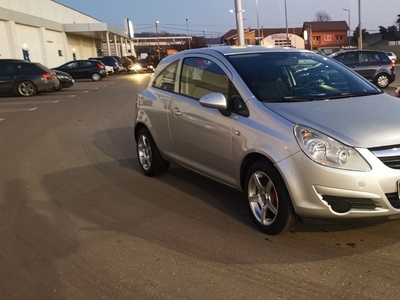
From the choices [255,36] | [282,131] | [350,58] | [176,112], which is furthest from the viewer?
[255,36]

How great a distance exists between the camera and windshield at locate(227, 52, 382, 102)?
434cm

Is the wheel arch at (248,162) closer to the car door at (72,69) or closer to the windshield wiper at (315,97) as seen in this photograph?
the windshield wiper at (315,97)

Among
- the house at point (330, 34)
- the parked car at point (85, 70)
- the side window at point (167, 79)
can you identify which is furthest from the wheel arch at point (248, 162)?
the house at point (330, 34)

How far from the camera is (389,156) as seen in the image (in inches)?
133

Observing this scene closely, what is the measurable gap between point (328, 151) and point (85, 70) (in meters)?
30.6

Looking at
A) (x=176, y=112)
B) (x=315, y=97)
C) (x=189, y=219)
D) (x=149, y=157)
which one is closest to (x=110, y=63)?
(x=149, y=157)

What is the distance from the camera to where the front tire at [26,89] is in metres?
19.3

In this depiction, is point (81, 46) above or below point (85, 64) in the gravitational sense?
above

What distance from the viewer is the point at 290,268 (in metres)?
3.39

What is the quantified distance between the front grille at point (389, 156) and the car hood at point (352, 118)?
5cm

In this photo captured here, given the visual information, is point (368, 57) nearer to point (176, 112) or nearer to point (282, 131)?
point (176, 112)

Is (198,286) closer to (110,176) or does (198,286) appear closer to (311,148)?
(311,148)

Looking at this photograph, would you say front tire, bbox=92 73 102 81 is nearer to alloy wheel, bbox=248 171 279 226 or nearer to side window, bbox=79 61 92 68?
side window, bbox=79 61 92 68

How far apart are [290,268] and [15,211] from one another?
3257 mm
